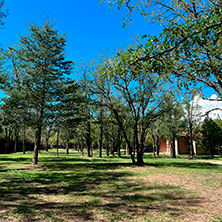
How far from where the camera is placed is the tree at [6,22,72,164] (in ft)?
48.2

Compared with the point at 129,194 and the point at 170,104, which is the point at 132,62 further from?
the point at 170,104

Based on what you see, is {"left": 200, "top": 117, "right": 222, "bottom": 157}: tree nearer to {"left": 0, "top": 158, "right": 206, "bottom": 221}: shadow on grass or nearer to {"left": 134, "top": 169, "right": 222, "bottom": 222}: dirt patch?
{"left": 134, "top": 169, "right": 222, "bottom": 222}: dirt patch

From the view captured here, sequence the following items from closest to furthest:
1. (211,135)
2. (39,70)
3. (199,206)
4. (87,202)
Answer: (199,206) → (87,202) → (39,70) → (211,135)

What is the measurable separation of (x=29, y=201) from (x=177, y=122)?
27.9 metres

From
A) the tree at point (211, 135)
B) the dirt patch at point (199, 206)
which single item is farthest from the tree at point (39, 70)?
the tree at point (211, 135)

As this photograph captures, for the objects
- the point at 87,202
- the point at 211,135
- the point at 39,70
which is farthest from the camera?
the point at 211,135

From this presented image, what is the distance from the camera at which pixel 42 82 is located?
49.0 ft

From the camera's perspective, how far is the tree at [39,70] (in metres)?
14.7

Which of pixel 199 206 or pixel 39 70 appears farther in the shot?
pixel 39 70

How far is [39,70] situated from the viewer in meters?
14.7

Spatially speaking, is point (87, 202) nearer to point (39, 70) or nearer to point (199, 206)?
point (199, 206)

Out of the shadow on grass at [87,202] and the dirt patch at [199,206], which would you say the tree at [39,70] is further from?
the dirt patch at [199,206]

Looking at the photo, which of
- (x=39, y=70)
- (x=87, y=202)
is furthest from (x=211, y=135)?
(x=87, y=202)

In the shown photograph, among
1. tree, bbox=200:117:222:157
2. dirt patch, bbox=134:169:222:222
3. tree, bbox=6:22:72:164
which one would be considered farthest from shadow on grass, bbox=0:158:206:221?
tree, bbox=200:117:222:157
